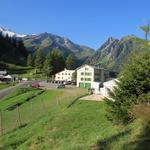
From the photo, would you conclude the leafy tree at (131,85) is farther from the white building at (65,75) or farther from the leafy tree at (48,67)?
the leafy tree at (48,67)

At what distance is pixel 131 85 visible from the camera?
21859 millimetres

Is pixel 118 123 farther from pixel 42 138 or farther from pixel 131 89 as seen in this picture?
pixel 42 138

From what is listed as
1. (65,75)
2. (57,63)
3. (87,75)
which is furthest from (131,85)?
(57,63)

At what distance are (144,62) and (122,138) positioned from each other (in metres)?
9.30

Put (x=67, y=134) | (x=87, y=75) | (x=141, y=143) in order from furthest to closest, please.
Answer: (x=87, y=75)
(x=67, y=134)
(x=141, y=143)

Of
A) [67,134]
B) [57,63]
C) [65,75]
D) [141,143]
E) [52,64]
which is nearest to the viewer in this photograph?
[141,143]

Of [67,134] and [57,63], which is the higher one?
[57,63]

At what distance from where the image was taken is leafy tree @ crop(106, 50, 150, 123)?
2084cm

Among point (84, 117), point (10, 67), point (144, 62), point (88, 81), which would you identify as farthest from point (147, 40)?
point (10, 67)

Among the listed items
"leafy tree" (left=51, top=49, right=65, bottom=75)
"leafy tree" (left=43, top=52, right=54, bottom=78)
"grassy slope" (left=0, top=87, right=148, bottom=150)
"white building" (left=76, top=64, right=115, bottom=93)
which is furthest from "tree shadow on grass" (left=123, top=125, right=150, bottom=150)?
"leafy tree" (left=51, top=49, right=65, bottom=75)

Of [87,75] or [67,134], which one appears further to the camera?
[87,75]

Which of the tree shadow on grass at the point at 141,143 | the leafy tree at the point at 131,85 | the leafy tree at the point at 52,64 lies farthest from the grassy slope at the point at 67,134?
the leafy tree at the point at 52,64

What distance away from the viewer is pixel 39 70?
172 m

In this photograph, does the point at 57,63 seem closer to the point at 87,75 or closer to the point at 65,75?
the point at 65,75
